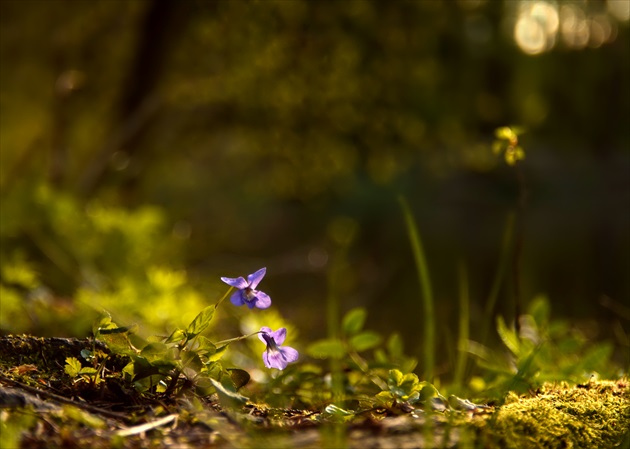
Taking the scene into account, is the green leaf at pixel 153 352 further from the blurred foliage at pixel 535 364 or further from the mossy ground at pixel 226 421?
the blurred foliage at pixel 535 364

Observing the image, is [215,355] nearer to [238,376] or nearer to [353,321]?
[238,376]

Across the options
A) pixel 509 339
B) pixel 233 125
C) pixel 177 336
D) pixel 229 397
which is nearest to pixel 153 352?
pixel 177 336

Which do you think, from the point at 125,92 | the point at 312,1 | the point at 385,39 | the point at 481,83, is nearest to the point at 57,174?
the point at 125,92

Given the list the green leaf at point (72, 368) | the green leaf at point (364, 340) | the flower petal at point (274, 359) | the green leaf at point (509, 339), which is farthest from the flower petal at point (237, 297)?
the green leaf at point (509, 339)

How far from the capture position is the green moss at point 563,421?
4.26 ft

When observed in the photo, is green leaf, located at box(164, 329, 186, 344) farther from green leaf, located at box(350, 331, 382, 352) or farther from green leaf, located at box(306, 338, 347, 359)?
green leaf, located at box(350, 331, 382, 352)

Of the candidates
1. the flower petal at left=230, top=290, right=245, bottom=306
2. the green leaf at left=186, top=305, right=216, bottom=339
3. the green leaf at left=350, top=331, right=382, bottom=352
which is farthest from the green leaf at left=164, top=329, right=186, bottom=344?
the green leaf at left=350, top=331, right=382, bottom=352

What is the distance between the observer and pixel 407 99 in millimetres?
9438

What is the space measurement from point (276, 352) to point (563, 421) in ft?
1.89

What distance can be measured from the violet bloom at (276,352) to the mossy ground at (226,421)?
4.3 inches

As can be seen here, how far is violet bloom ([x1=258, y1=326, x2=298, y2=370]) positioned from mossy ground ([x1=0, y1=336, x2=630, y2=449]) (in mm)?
110

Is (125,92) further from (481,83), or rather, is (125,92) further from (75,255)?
(481,83)

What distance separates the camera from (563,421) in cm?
140

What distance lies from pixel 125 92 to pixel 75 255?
3.84m
